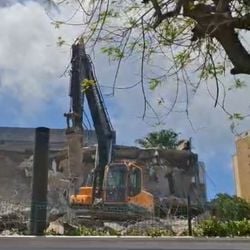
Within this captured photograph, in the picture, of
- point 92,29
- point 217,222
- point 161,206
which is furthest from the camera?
point 161,206

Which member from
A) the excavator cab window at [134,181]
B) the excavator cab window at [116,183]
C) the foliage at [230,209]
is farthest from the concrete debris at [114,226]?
the excavator cab window at [134,181]

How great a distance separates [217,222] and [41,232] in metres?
5.65

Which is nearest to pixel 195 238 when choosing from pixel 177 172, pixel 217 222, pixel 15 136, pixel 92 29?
pixel 217 222

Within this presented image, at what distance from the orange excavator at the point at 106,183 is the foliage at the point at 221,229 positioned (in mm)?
4210

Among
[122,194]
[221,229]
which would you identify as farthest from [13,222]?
[122,194]

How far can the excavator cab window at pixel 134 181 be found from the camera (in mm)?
26578

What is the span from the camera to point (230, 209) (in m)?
23.7

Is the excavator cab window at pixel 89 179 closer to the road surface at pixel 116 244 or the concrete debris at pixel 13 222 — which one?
the concrete debris at pixel 13 222

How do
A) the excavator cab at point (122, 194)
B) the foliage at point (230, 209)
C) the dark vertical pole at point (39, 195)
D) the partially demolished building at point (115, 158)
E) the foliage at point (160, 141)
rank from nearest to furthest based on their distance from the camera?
the dark vertical pole at point (39, 195), the foliage at point (230, 209), the excavator cab at point (122, 194), the partially demolished building at point (115, 158), the foliage at point (160, 141)

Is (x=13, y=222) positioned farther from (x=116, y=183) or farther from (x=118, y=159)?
(x=118, y=159)

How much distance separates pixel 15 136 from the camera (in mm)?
39344

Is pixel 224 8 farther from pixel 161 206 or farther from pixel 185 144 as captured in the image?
pixel 185 144

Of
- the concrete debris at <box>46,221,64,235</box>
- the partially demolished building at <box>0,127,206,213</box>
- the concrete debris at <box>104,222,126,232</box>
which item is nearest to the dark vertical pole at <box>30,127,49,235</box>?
the concrete debris at <box>46,221,64,235</box>

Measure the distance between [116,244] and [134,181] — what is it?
11.6 meters
